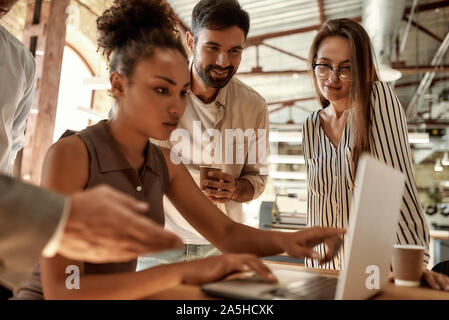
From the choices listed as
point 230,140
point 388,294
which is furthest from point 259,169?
point 388,294

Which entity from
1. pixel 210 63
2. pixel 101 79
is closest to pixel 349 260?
pixel 210 63

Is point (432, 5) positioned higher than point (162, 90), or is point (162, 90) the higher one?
point (432, 5)

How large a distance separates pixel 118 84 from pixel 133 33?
6.7 inches

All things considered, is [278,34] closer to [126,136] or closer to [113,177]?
[126,136]

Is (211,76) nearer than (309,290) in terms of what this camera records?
No

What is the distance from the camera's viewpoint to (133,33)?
1231 millimetres

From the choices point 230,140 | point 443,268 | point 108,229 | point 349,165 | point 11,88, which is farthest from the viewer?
point 230,140

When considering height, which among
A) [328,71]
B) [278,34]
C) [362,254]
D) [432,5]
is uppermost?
[432,5]

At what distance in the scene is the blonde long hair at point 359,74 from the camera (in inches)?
60.3

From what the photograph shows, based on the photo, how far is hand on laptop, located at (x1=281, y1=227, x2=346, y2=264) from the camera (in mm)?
1128

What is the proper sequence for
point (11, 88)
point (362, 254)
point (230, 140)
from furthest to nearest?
point (230, 140) → point (11, 88) → point (362, 254)
